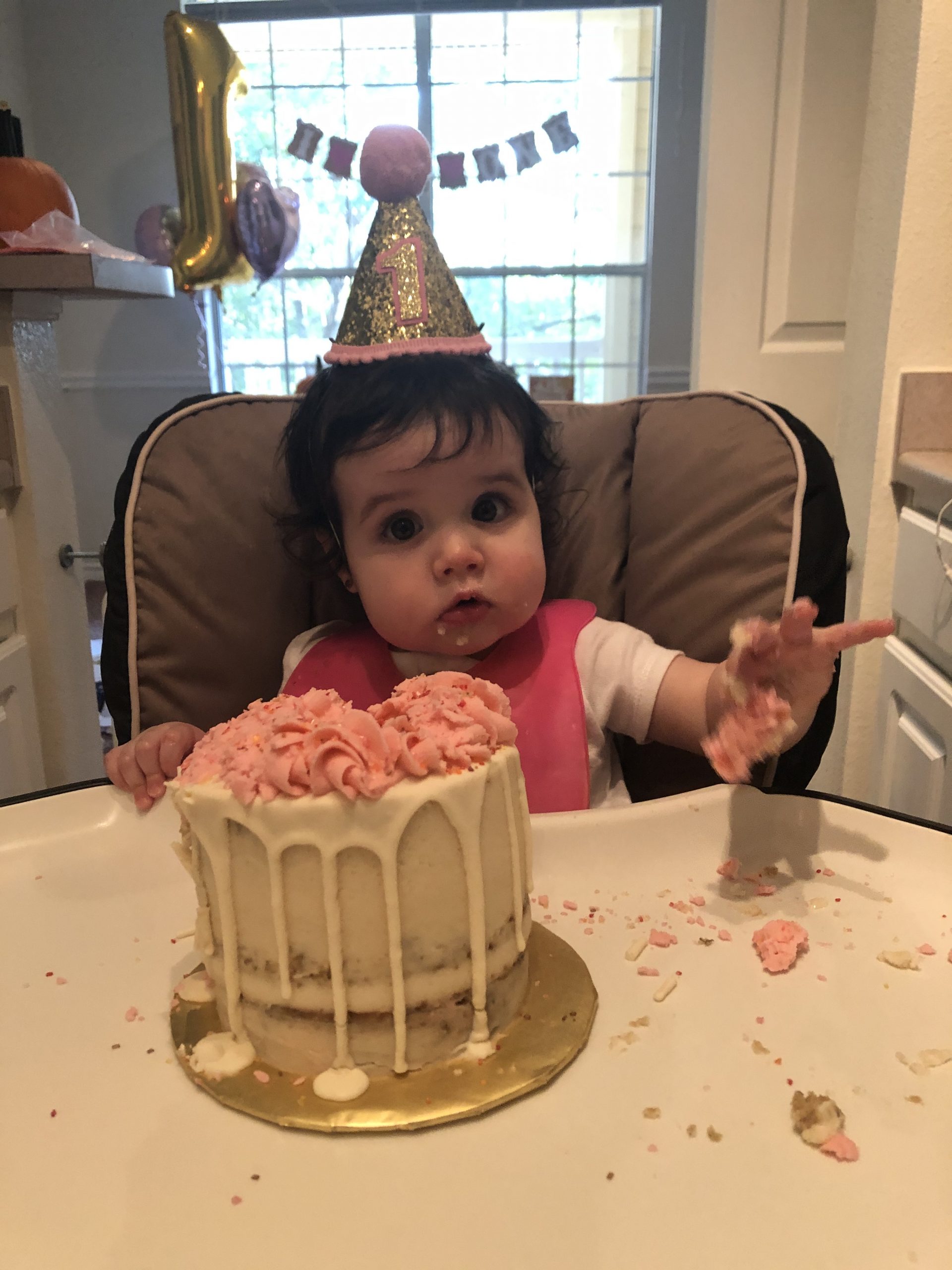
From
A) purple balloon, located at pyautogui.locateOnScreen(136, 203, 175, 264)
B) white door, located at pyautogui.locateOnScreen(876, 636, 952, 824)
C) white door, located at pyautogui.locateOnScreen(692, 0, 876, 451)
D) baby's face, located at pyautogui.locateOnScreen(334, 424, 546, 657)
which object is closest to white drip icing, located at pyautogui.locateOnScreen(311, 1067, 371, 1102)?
baby's face, located at pyautogui.locateOnScreen(334, 424, 546, 657)

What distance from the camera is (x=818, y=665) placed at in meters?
0.69

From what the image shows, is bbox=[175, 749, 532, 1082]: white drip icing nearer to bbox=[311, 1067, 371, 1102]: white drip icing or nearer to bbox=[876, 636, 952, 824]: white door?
bbox=[311, 1067, 371, 1102]: white drip icing

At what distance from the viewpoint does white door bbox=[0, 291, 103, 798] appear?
1608 mm

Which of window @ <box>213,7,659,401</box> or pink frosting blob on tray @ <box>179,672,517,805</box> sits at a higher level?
window @ <box>213,7,659,401</box>

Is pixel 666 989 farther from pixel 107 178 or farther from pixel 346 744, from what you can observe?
pixel 107 178

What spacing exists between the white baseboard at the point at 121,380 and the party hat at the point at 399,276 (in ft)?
11.8

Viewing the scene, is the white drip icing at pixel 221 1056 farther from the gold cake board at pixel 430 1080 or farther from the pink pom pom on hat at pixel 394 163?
the pink pom pom on hat at pixel 394 163

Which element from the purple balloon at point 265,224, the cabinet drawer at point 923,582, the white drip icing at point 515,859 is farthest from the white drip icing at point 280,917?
the purple balloon at point 265,224

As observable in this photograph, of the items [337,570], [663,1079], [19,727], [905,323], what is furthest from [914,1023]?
[19,727]

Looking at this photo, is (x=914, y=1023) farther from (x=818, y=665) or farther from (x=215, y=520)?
(x=215, y=520)

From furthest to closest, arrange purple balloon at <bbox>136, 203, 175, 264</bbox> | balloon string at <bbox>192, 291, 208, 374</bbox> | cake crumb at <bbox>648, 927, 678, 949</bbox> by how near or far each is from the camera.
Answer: balloon string at <bbox>192, 291, 208, 374</bbox> → purple balloon at <bbox>136, 203, 175, 264</bbox> → cake crumb at <bbox>648, 927, 678, 949</bbox>

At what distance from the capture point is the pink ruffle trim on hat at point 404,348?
895 millimetres

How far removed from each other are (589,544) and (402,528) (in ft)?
0.79

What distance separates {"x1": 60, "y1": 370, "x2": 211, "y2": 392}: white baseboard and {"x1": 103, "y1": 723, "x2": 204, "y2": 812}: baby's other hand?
3.66m
